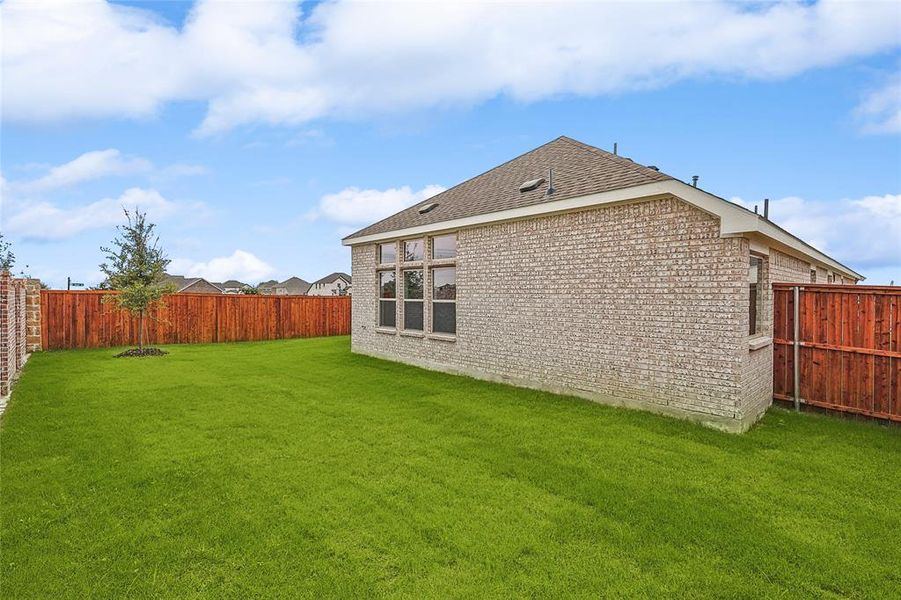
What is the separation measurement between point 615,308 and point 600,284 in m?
0.48

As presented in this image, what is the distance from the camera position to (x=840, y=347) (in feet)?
22.8

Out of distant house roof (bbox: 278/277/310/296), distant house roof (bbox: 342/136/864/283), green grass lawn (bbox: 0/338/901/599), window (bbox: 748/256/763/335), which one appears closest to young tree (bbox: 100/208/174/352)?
distant house roof (bbox: 342/136/864/283)

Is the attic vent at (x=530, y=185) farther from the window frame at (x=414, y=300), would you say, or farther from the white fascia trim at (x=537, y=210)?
the window frame at (x=414, y=300)

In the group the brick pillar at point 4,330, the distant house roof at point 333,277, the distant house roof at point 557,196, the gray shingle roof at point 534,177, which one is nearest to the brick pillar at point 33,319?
the brick pillar at point 4,330

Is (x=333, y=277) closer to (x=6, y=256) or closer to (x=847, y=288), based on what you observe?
(x=6, y=256)

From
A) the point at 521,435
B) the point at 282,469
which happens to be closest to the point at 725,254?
the point at 521,435

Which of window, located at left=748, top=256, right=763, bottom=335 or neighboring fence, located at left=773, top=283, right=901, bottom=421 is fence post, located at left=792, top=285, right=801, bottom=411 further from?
window, located at left=748, top=256, right=763, bottom=335

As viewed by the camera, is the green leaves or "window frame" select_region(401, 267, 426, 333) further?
the green leaves

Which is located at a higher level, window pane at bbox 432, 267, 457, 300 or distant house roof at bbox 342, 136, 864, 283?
distant house roof at bbox 342, 136, 864, 283

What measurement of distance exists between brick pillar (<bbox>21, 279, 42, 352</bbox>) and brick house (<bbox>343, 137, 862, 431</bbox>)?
11.9m

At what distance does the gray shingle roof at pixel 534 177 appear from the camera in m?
7.58

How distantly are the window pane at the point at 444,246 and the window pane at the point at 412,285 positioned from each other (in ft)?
2.41

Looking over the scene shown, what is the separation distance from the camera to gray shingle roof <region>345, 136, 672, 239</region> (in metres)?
7.58

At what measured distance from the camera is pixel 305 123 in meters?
14.8
